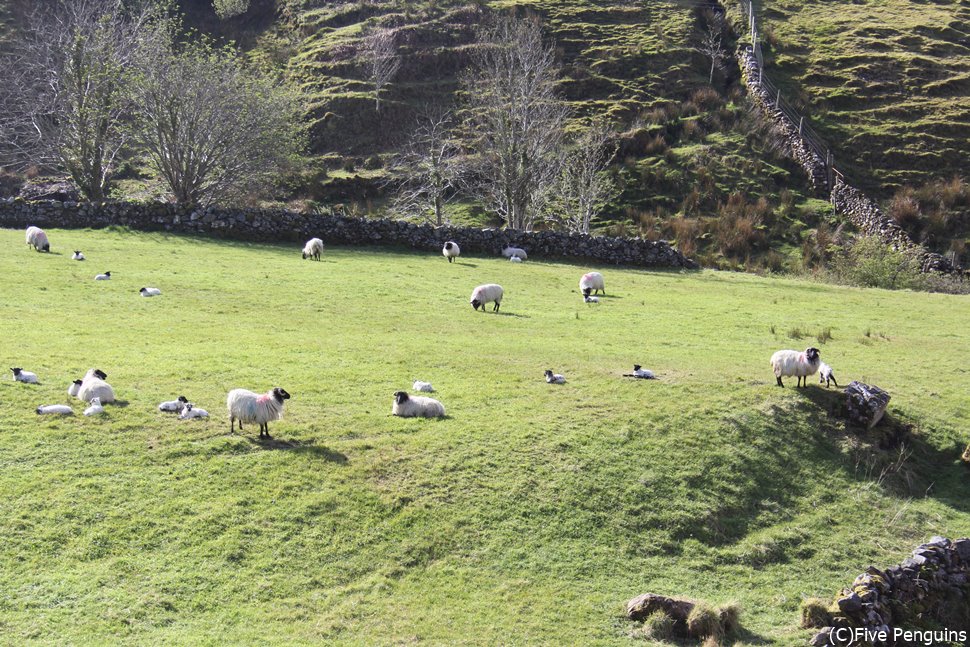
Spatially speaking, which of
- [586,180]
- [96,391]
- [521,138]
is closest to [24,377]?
[96,391]

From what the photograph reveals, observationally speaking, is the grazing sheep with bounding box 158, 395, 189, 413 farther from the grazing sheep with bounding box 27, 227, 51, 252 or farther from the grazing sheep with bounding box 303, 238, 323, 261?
the grazing sheep with bounding box 303, 238, 323, 261

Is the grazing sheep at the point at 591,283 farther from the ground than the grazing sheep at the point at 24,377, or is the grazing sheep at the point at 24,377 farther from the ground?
the grazing sheep at the point at 591,283

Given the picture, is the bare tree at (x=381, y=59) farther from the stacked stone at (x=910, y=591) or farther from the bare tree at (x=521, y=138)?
the stacked stone at (x=910, y=591)

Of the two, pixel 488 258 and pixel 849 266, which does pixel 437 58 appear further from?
pixel 849 266

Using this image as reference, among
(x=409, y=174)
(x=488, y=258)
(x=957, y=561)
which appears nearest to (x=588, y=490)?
(x=957, y=561)

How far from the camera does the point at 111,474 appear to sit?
13.4m

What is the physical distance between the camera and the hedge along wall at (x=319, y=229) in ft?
128

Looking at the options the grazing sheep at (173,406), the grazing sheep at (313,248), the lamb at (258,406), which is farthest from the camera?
the grazing sheep at (313,248)

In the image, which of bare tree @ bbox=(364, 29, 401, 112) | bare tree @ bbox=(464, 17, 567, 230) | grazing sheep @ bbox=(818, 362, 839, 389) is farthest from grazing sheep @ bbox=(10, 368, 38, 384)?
bare tree @ bbox=(364, 29, 401, 112)

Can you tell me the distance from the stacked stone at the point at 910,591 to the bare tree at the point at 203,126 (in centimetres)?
3706

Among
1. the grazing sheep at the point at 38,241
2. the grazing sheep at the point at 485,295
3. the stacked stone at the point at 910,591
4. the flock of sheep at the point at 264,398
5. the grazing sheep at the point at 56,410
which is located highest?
the grazing sheep at the point at 38,241

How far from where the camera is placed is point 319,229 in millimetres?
40469

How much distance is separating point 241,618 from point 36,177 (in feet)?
204

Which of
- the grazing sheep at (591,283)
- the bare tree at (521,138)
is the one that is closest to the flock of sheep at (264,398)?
the grazing sheep at (591,283)
